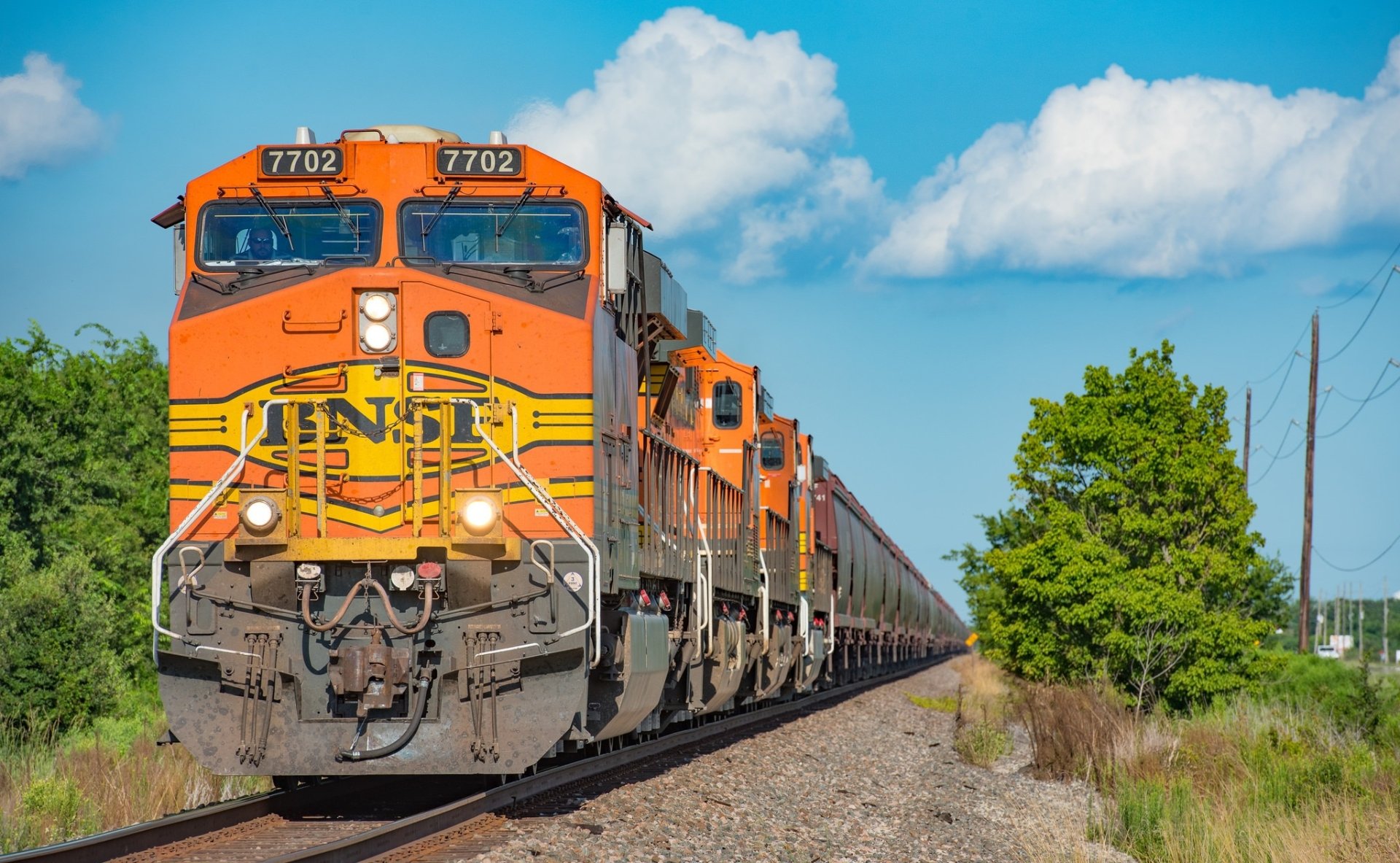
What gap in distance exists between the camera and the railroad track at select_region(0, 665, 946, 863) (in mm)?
7766

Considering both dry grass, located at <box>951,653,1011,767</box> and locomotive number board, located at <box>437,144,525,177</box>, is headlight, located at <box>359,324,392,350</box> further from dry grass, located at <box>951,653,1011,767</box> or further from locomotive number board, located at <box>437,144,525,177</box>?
dry grass, located at <box>951,653,1011,767</box>

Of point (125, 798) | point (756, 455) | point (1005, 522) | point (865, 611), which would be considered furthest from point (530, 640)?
point (1005, 522)

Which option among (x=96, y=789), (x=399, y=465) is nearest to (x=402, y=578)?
(x=399, y=465)

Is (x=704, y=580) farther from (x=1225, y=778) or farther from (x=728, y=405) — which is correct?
(x=1225, y=778)

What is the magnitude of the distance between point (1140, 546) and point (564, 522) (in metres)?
14.7

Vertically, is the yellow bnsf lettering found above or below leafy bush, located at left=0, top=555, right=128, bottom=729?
above

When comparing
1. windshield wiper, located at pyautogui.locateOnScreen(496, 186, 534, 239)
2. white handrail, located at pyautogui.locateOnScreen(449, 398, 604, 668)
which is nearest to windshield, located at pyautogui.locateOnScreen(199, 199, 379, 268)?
windshield wiper, located at pyautogui.locateOnScreen(496, 186, 534, 239)

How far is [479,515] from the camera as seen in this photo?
29.8ft

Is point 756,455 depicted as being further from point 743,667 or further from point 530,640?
point 530,640

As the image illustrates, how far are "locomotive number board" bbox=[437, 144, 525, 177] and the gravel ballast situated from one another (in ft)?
14.2

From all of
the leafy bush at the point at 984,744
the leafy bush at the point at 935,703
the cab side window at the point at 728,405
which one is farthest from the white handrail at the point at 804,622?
the leafy bush at the point at 935,703

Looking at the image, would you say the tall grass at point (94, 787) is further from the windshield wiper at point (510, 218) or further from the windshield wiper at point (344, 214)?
the windshield wiper at point (510, 218)

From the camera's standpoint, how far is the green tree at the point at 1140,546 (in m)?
21.4

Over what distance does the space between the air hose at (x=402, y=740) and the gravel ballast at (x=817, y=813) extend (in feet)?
2.72
